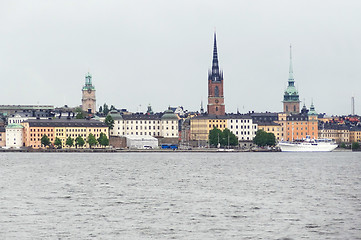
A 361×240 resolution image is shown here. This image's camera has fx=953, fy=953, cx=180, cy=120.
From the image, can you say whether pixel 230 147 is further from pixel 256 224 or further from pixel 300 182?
Result: pixel 256 224

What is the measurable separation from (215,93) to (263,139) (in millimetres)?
25667

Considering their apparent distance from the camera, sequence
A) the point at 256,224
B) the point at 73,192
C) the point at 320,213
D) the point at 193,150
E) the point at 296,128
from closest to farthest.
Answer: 1. the point at 256,224
2. the point at 320,213
3. the point at 73,192
4. the point at 193,150
5. the point at 296,128

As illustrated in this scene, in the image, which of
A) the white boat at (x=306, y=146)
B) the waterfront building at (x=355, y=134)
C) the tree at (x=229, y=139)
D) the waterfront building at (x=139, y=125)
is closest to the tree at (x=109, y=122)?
the waterfront building at (x=139, y=125)

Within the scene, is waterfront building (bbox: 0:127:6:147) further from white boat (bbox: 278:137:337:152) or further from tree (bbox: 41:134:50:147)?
white boat (bbox: 278:137:337:152)

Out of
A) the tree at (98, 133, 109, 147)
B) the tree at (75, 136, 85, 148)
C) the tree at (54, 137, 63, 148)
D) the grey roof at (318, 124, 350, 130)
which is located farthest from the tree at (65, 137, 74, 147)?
the grey roof at (318, 124, 350, 130)

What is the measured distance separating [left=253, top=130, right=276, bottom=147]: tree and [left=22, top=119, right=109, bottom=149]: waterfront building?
→ 2426 centimetres

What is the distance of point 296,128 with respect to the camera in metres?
168

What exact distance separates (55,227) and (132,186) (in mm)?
18227

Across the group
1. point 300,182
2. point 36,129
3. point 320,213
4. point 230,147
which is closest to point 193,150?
point 230,147

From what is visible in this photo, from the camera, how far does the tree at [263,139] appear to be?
478 feet

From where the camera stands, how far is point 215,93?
169 metres

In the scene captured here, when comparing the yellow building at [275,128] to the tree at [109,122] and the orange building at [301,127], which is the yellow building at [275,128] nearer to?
the orange building at [301,127]

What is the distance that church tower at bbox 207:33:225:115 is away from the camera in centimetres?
16812

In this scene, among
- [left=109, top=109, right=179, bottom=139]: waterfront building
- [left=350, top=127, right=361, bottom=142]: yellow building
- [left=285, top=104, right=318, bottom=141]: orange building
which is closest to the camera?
[left=109, top=109, right=179, bottom=139]: waterfront building
